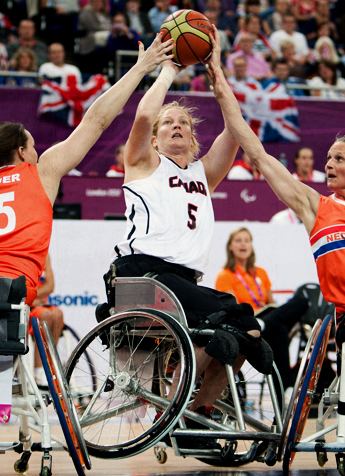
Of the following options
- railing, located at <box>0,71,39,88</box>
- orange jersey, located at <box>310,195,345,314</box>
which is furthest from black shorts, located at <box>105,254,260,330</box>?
railing, located at <box>0,71,39,88</box>

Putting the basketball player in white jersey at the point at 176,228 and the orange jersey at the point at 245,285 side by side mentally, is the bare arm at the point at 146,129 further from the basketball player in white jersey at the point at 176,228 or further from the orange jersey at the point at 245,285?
the orange jersey at the point at 245,285

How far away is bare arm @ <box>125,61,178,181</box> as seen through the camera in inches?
217

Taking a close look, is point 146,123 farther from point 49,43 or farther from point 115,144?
point 49,43

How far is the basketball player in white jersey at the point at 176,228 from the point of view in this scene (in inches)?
214

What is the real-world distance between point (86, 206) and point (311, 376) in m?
6.01

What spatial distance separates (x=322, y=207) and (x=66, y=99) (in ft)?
22.8

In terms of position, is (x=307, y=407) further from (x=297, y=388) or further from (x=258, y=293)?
(x=258, y=293)

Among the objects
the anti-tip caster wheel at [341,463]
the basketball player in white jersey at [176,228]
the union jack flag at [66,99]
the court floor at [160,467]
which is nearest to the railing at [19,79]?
the union jack flag at [66,99]

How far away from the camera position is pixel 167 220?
562 cm

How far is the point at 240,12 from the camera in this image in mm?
16484

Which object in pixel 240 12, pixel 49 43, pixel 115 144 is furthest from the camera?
pixel 240 12

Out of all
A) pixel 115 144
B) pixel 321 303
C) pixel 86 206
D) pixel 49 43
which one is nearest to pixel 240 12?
pixel 49 43

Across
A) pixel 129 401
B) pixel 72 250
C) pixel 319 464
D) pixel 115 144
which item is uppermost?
pixel 115 144

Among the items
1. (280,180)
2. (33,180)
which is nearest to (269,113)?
(280,180)
